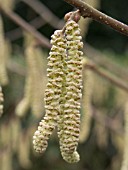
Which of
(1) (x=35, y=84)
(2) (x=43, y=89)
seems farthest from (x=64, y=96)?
(2) (x=43, y=89)

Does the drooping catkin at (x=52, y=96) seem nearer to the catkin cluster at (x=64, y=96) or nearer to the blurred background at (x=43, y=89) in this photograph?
the catkin cluster at (x=64, y=96)

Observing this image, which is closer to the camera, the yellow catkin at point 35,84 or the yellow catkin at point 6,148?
the yellow catkin at point 35,84

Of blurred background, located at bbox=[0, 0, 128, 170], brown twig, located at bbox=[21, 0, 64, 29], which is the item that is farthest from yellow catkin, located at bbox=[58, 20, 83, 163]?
brown twig, located at bbox=[21, 0, 64, 29]

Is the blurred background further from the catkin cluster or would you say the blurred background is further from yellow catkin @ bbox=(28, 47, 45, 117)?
the catkin cluster

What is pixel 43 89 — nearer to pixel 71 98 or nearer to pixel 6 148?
pixel 6 148

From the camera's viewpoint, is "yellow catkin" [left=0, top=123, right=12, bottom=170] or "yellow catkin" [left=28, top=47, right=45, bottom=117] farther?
"yellow catkin" [left=0, top=123, right=12, bottom=170]

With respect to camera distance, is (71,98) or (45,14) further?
(45,14)

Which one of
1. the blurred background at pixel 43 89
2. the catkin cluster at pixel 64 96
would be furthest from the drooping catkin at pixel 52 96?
the blurred background at pixel 43 89
